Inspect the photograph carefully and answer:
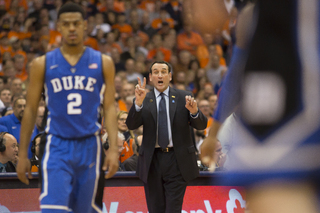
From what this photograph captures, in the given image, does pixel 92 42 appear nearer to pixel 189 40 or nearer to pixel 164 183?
pixel 189 40

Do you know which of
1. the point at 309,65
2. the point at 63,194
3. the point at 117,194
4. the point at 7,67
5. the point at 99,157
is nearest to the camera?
the point at 309,65

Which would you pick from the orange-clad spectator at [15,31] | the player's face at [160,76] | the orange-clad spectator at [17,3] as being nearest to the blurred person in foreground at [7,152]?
the player's face at [160,76]

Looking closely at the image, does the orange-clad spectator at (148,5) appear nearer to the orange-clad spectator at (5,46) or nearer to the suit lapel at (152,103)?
the orange-clad spectator at (5,46)

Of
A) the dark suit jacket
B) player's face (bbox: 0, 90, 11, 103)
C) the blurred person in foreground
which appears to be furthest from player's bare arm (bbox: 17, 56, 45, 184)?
player's face (bbox: 0, 90, 11, 103)

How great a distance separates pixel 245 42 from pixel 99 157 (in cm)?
264

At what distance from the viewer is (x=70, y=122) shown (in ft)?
13.6

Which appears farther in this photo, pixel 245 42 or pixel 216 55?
pixel 216 55

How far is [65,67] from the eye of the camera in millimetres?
4254

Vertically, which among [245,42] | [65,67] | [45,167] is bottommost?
[45,167]

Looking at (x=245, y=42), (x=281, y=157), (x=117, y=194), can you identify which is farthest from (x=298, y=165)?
(x=117, y=194)

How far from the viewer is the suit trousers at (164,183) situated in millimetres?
6008

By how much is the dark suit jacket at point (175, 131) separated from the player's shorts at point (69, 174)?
6.23ft

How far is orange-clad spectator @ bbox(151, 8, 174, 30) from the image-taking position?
1491cm

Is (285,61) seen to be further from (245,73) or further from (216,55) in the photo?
(216,55)
